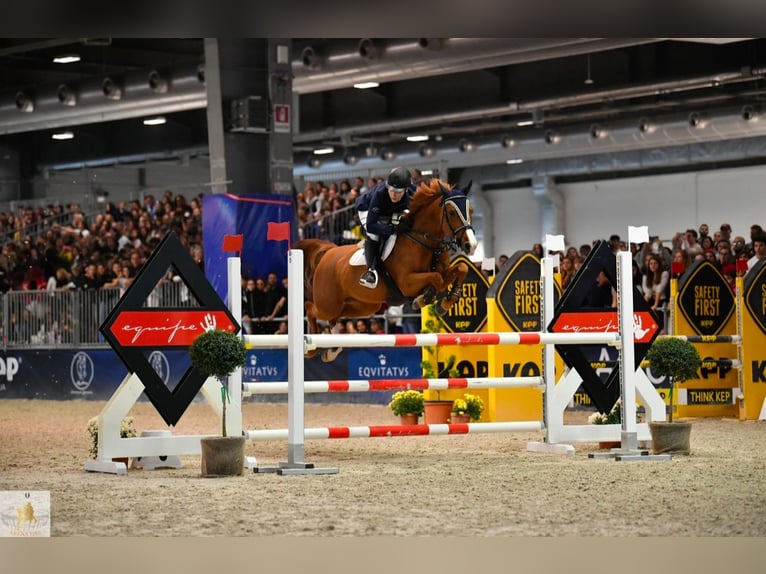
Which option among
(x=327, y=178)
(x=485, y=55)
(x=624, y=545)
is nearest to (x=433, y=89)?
(x=327, y=178)

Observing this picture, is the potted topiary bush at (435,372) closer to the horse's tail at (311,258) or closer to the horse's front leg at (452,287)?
the horse's front leg at (452,287)

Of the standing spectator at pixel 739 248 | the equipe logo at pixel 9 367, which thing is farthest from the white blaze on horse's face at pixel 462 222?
the equipe logo at pixel 9 367

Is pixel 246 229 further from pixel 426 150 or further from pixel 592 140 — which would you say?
pixel 426 150

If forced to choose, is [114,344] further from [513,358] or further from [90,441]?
[513,358]

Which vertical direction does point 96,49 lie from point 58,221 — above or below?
above

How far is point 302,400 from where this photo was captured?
23.1ft

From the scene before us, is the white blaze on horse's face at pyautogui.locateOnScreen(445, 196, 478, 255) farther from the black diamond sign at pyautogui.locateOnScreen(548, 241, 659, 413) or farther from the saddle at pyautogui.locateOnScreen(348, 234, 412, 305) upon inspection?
the black diamond sign at pyautogui.locateOnScreen(548, 241, 659, 413)

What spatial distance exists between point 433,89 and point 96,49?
18.0 ft

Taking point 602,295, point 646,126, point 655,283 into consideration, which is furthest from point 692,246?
point 646,126

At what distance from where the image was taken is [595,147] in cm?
1916
